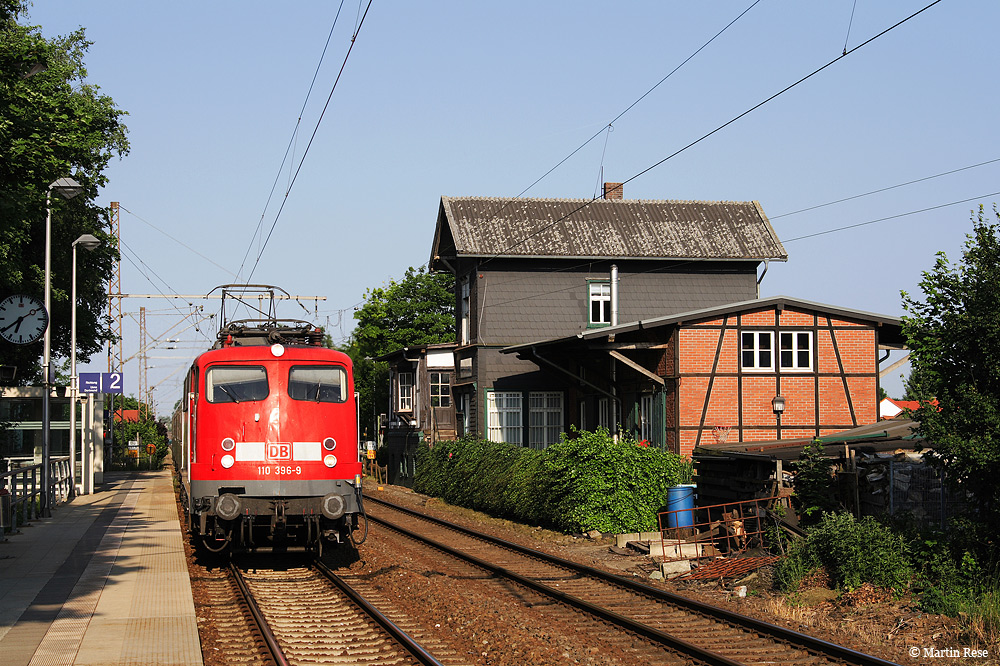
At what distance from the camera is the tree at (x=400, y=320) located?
54312 mm

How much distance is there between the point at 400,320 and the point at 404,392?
15461 millimetres

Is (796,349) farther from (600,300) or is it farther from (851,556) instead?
(851,556)

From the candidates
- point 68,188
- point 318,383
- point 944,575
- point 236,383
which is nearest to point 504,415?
point 68,188

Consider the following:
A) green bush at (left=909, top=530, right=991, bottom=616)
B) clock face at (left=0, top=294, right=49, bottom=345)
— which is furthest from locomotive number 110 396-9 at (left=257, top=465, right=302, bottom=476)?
clock face at (left=0, top=294, right=49, bottom=345)

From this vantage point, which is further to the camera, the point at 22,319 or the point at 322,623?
the point at 22,319

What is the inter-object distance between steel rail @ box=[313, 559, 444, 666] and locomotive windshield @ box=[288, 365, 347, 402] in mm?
2475

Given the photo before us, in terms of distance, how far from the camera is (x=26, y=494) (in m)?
20.8

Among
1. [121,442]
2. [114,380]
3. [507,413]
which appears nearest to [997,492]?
[507,413]

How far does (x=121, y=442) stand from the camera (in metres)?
59.1

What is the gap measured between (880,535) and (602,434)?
7899 mm

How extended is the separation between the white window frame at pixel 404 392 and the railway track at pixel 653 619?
22.0m

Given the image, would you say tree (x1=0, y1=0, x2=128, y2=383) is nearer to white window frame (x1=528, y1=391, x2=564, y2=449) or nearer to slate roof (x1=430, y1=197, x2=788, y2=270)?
slate roof (x1=430, y1=197, x2=788, y2=270)

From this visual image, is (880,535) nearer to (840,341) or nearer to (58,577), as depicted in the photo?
(58,577)

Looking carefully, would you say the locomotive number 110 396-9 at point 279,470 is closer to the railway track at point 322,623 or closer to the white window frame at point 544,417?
the railway track at point 322,623
